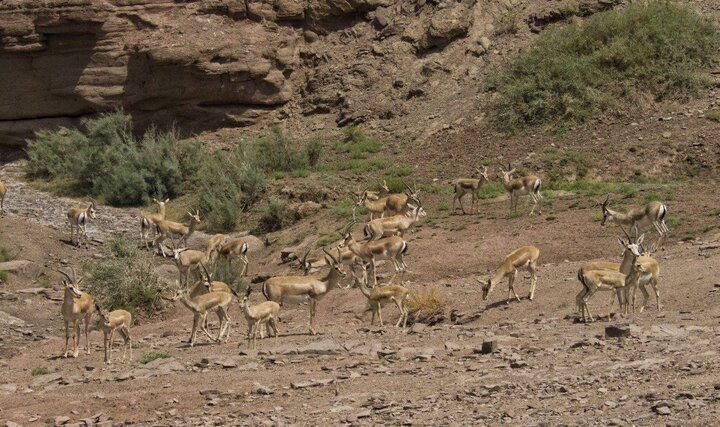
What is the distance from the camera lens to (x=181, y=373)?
712 inches

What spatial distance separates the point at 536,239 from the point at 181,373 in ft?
→ 35.4

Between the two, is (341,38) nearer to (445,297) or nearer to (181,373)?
(445,297)

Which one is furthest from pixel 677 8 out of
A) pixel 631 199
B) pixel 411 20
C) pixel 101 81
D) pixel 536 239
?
pixel 101 81

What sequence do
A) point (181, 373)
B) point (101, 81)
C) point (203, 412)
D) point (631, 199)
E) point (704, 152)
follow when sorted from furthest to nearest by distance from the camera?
point (101, 81) < point (704, 152) < point (631, 199) < point (181, 373) < point (203, 412)

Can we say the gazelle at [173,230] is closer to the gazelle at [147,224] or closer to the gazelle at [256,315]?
the gazelle at [147,224]

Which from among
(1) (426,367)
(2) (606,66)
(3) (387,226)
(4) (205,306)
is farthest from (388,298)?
(2) (606,66)

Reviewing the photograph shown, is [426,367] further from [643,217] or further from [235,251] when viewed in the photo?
[235,251]

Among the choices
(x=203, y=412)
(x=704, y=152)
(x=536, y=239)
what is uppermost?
(x=704, y=152)

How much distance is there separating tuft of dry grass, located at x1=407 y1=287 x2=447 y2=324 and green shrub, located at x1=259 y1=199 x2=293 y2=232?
10572 millimetres

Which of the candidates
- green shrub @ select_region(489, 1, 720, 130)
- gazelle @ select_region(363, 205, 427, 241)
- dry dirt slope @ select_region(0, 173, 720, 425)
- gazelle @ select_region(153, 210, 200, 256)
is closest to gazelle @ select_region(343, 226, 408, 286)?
dry dirt slope @ select_region(0, 173, 720, 425)

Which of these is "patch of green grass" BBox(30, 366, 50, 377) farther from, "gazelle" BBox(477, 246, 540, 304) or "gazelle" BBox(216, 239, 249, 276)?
"gazelle" BBox(216, 239, 249, 276)

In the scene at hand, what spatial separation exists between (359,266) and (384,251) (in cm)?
128

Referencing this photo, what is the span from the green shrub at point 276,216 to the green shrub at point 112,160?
585 centimetres

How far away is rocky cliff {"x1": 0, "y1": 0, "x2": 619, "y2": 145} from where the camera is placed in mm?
41594
